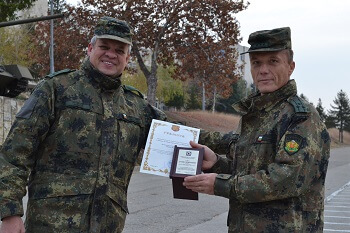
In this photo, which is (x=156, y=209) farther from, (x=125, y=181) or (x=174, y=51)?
(x=174, y=51)

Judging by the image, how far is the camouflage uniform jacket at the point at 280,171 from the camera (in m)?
3.23

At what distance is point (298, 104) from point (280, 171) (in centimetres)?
42

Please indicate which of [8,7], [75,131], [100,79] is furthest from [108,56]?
[8,7]

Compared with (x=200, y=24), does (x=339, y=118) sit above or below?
below

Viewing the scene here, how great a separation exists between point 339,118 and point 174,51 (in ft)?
198

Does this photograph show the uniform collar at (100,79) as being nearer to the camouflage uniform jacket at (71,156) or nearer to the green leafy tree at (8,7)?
the camouflage uniform jacket at (71,156)

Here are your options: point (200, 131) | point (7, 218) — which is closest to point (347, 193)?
point (200, 131)

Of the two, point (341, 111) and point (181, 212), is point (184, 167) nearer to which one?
point (181, 212)

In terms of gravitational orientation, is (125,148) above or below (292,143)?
below

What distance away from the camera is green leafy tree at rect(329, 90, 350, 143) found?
84.8m

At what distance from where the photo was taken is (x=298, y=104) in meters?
3.37

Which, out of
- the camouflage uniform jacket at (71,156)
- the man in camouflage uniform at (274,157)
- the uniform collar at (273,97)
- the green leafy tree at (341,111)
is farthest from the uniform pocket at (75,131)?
the green leafy tree at (341,111)

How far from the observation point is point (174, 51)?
29.3m

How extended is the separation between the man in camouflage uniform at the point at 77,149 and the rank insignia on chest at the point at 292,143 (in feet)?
3.79
